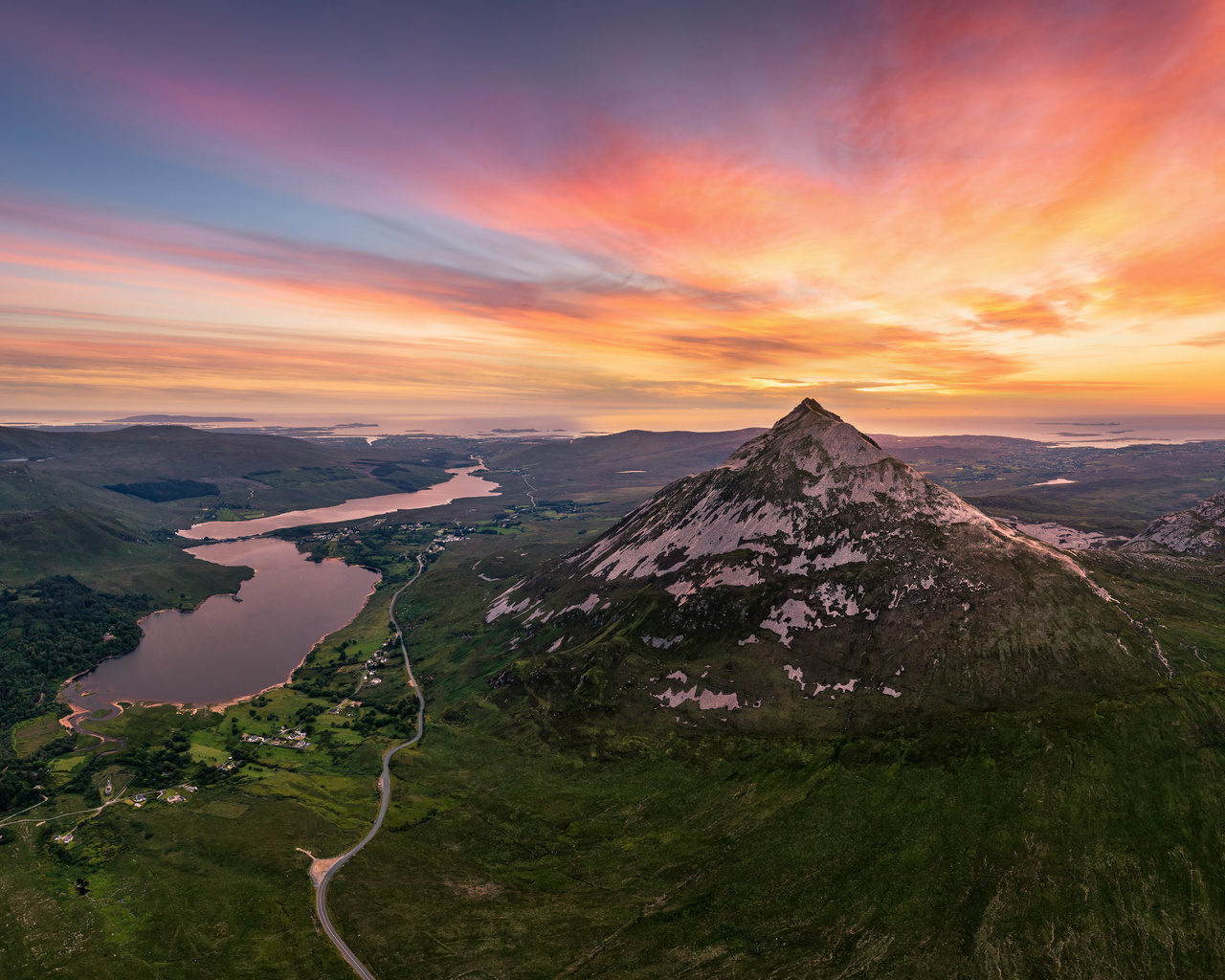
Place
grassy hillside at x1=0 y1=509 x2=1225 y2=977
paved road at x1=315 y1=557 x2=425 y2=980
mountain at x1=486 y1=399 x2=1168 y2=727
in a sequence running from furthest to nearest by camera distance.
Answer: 1. mountain at x1=486 y1=399 x2=1168 y2=727
2. paved road at x1=315 y1=557 x2=425 y2=980
3. grassy hillside at x1=0 y1=509 x2=1225 y2=977

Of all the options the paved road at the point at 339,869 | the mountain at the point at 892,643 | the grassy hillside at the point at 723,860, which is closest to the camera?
the grassy hillside at the point at 723,860

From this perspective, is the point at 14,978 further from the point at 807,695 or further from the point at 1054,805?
the point at 1054,805

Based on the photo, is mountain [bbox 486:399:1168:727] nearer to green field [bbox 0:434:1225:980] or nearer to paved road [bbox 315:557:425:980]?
green field [bbox 0:434:1225:980]

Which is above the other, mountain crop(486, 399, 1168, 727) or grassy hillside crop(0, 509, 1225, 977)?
mountain crop(486, 399, 1168, 727)

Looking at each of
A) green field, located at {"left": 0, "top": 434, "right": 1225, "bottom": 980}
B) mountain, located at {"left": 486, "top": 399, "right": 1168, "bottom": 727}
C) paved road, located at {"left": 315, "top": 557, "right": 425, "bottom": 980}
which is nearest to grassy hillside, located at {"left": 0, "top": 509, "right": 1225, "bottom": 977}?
green field, located at {"left": 0, "top": 434, "right": 1225, "bottom": 980}

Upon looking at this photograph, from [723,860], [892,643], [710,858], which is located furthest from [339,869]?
[892,643]

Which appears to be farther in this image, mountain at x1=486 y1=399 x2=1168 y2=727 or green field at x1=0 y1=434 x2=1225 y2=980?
mountain at x1=486 y1=399 x2=1168 y2=727

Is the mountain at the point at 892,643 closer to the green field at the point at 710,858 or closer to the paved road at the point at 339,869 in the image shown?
the green field at the point at 710,858

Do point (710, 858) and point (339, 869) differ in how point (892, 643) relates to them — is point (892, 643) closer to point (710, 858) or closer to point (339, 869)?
point (710, 858)

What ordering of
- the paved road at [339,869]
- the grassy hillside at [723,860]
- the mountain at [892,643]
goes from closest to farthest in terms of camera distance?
1. the grassy hillside at [723,860]
2. the paved road at [339,869]
3. the mountain at [892,643]

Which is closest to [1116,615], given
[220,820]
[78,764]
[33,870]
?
[220,820]

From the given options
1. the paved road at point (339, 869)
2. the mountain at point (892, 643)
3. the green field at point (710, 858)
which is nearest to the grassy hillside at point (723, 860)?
the green field at point (710, 858)
